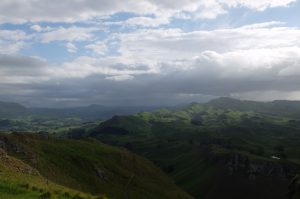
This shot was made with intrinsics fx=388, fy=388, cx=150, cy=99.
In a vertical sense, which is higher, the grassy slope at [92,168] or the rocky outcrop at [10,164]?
the rocky outcrop at [10,164]

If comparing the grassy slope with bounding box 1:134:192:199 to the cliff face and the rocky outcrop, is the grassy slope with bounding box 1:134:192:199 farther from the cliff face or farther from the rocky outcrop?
the cliff face

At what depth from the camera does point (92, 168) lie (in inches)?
5551

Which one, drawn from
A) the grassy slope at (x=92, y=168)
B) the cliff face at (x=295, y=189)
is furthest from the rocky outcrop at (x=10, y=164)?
Answer: the cliff face at (x=295, y=189)

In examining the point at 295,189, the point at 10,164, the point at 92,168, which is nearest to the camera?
the point at 10,164

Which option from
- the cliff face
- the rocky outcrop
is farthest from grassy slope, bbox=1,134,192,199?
the cliff face

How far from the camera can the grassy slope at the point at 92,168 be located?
406 ft

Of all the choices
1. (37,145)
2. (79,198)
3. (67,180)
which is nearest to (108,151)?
(37,145)

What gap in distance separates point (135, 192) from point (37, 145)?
39.9 meters

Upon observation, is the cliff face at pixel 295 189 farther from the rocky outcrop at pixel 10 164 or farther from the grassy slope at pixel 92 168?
the rocky outcrop at pixel 10 164

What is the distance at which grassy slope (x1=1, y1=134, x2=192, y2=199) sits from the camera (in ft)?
406

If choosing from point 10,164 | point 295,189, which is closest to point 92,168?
point 295,189

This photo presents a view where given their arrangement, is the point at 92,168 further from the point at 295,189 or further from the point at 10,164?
the point at 10,164

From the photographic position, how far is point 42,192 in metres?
29.4

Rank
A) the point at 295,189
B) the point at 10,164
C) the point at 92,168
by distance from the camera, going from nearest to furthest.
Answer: the point at 10,164 → the point at 295,189 → the point at 92,168
